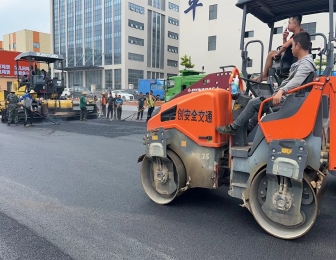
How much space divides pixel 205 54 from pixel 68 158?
3252cm

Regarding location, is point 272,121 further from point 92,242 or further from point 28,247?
point 28,247

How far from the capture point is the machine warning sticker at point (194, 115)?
152 inches

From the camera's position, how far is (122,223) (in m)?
3.79

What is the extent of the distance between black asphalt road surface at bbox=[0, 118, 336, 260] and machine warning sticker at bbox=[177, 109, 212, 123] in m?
1.20

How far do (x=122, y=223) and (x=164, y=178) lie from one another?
857mm

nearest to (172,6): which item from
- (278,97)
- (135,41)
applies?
(135,41)

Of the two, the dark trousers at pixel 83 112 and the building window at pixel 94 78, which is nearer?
the dark trousers at pixel 83 112

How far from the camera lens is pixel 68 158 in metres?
7.50

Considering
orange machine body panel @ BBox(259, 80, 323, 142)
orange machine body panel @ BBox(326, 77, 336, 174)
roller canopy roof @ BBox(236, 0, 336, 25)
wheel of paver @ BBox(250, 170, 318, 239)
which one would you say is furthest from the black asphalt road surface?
roller canopy roof @ BBox(236, 0, 336, 25)

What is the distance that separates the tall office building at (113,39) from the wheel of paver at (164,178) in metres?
Result: 54.8

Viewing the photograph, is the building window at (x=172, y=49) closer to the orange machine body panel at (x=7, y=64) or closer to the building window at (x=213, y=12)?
the building window at (x=213, y=12)

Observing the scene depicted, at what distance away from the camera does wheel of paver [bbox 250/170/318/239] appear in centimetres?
324

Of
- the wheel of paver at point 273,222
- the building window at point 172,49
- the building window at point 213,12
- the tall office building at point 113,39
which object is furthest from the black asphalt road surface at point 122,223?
the building window at point 172,49

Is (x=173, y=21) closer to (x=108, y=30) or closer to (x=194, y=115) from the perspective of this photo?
(x=108, y=30)
